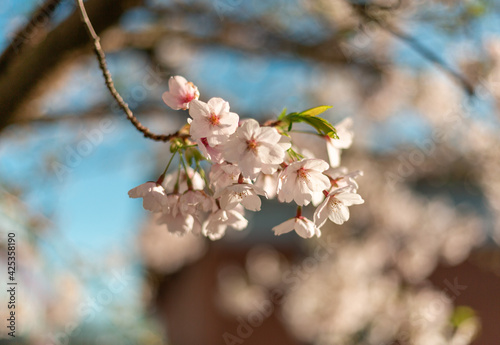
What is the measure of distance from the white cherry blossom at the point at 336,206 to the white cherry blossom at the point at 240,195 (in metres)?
0.15

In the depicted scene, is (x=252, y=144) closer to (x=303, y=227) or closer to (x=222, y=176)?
(x=222, y=176)

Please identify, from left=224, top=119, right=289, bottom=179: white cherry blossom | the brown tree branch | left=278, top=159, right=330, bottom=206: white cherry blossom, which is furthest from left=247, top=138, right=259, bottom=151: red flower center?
the brown tree branch

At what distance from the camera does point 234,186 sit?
907mm

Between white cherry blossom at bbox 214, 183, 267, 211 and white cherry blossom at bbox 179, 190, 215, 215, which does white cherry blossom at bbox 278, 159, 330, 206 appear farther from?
white cherry blossom at bbox 179, 190, 215, 215

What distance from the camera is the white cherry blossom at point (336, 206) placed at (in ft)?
3.17

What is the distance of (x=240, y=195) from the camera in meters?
0.95

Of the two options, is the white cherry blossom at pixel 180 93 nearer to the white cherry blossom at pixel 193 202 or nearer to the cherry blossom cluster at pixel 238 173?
the cherry blossom cluster at pixel 238 173

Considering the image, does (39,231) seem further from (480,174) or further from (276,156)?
(480,174)

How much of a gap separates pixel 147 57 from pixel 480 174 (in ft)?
15.2

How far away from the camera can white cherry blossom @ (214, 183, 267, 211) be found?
0.90 metres

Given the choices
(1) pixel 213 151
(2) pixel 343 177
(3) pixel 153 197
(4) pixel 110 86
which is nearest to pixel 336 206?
(2) pixel 343 177

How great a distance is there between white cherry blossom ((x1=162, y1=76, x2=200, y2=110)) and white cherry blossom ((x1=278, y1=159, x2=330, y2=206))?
0.90ft

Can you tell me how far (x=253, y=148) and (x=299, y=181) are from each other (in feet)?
0.46

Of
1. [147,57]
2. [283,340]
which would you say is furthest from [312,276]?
[283,340]
